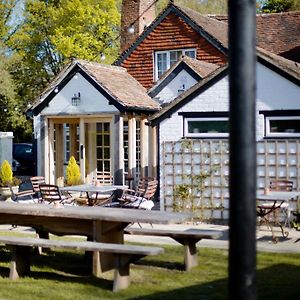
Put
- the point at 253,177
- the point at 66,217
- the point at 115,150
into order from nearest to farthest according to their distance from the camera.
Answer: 1. the point at 253,177
2. the point at 66,217
3. the point at 115,150

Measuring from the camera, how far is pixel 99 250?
7699 millimetres

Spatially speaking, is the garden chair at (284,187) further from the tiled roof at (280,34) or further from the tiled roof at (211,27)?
the tiled roof at (280,34)

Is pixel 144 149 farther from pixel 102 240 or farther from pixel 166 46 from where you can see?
pixel 102 240

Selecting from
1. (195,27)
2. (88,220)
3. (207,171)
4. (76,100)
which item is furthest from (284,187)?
(195,27)

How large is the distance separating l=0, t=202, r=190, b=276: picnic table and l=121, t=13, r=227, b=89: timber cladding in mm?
13345

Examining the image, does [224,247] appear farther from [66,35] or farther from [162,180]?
[66,35]

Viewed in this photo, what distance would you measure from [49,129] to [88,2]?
13.5 metres

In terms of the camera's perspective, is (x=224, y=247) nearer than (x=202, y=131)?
Yes

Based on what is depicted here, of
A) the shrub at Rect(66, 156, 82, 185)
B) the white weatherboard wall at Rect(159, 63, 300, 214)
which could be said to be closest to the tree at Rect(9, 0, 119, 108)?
the shrub at Rect(66, 156, 82, 185)

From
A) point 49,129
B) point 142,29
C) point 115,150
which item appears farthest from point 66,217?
point 142,29

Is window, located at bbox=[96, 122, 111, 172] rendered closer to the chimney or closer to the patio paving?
the patio paving

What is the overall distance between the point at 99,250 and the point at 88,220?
1.06 m

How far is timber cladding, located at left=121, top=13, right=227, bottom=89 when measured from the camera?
21.6 m

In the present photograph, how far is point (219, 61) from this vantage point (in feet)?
70.3
